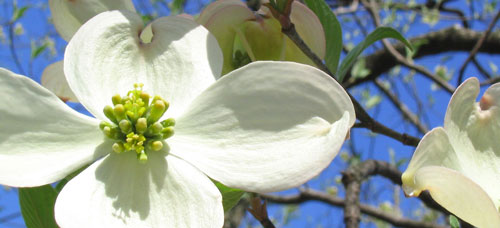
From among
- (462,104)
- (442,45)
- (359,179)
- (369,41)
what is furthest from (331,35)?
(442,45)

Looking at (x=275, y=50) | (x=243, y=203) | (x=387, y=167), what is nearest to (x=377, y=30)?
(x=275, y=50)

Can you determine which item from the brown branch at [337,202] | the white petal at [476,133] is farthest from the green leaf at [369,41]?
the brown branch at [337,202]

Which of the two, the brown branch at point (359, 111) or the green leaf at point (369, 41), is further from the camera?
the green leaf at point (369, 41)

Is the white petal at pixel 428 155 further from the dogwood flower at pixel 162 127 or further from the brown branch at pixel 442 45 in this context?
the brown branch at pixel 442 45

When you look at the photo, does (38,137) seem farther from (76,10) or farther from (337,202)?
(337,202)

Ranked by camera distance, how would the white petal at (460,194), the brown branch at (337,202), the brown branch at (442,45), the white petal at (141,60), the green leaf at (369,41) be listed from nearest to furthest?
the white petal at (460,194) < the white petal at (141,60) < the green leaf at (369,41) < the brown branch at (337,202) < the brown branch at (442,45)

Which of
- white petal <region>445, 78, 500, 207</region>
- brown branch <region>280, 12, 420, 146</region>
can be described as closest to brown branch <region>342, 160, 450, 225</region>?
brown branch <region>280, 12, 420, 146</region>
